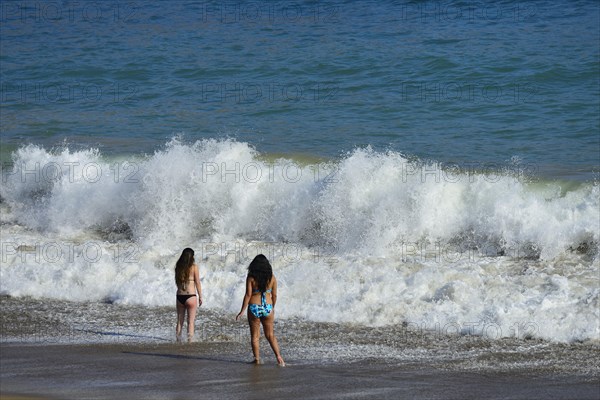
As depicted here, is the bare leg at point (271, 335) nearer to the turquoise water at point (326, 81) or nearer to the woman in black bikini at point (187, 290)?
the woman in black bikini at point (187, 290)

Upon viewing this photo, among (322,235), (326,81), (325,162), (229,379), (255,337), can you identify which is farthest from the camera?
(326,81)

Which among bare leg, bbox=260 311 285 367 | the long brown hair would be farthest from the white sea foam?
bare leg, bbox=260 311 285 367

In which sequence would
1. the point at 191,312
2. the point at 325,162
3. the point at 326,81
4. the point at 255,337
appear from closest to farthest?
the point at 255,337, the point at 191,312, the point at 325,162, the point at 326,81

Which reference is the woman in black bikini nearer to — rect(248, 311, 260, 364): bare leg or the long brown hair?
the long brown hair

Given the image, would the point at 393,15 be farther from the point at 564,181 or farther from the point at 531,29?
the point at 564,181

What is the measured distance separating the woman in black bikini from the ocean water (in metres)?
1.20

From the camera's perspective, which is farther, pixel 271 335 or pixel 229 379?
pixel 271 335

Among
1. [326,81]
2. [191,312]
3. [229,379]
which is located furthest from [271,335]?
[326,81]

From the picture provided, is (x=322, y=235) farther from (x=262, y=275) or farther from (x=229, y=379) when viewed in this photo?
(x=229, y=379)

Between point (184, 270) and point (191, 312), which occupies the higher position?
point (184, 270)

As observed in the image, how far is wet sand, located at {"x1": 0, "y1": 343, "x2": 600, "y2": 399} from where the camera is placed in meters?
7.76

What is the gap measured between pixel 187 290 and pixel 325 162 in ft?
21.1

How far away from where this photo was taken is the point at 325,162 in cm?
1590

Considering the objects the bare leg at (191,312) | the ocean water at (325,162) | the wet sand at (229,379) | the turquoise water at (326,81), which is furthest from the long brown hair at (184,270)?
the turquoise water at (326,81)
